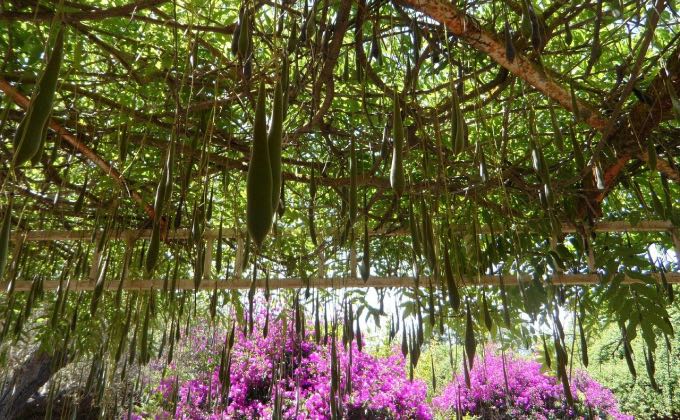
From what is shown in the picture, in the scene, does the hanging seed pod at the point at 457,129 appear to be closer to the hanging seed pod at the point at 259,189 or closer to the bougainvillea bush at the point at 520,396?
the hanging seed pod at the point at 259,189

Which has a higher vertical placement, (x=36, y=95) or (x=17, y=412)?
(x=36, y=95)

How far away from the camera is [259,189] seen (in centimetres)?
38

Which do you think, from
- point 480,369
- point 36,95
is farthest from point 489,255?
point 480,369

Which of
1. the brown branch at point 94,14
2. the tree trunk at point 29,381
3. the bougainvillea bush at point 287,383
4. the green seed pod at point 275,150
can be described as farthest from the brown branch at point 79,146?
the tree trunk at point 29,381

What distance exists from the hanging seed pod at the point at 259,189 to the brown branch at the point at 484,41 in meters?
0.95

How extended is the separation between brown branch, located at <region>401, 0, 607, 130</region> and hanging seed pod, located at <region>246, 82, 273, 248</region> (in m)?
0.95

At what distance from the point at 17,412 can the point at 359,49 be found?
8069mm

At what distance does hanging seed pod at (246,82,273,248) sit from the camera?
380mm

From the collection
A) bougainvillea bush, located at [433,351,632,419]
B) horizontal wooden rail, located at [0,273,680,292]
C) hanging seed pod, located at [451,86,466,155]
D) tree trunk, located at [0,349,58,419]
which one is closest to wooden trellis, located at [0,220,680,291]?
horizontal wooden rail, located at [0,273,680,292]

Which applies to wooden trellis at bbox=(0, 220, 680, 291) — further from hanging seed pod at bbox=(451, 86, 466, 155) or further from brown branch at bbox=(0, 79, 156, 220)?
hanging seed pod at bbox=(451, 86, 466, 155)

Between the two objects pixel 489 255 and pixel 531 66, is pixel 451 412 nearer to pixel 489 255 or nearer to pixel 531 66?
pixel 489 255

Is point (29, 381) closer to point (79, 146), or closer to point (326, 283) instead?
point (326, 283)

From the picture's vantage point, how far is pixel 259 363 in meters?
5.50

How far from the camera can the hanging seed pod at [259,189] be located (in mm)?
380
